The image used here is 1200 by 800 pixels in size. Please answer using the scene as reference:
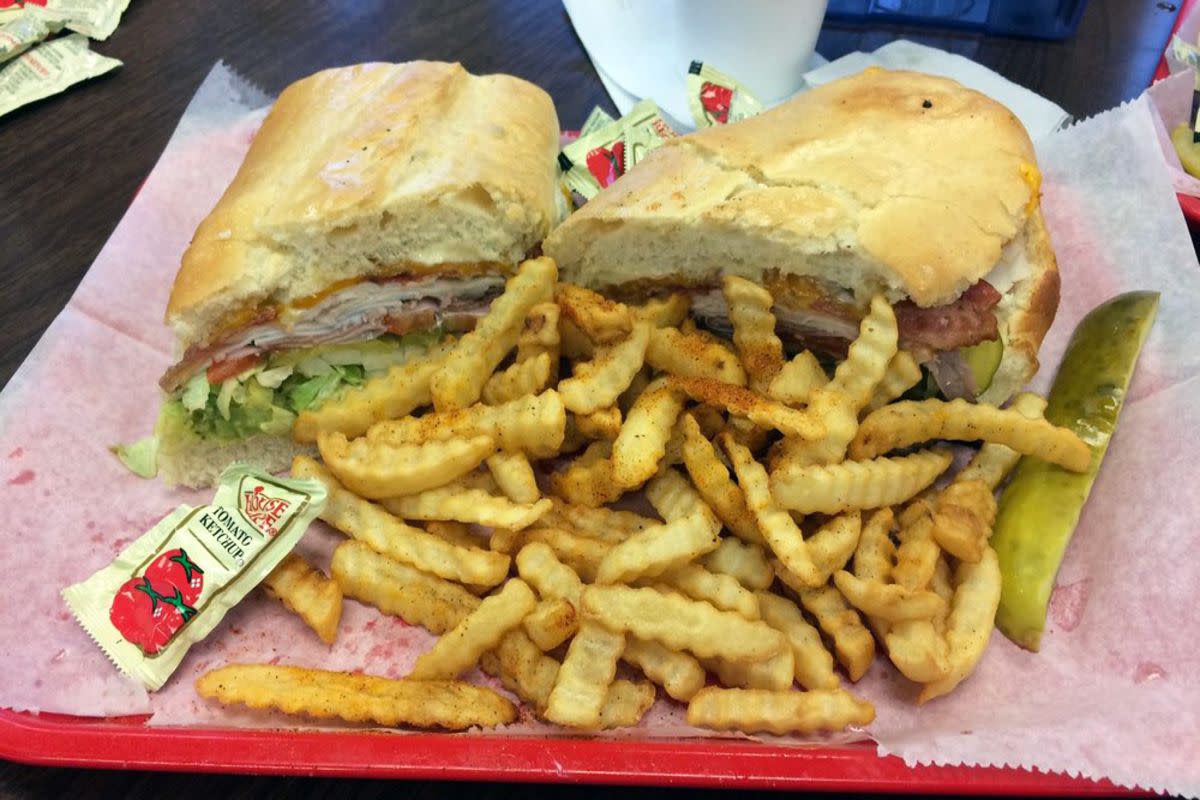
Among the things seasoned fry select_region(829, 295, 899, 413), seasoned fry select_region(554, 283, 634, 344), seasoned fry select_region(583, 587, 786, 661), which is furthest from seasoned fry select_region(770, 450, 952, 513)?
seasoned fry select_region(554, 283, 634, 344)

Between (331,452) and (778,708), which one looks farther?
(331,452)

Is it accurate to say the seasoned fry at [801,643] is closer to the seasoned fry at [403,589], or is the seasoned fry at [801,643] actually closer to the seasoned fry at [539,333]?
the seasoned fry at [403,589]

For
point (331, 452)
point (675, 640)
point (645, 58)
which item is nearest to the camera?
point (675, 640)

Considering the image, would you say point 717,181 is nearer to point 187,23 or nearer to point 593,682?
point 593,682

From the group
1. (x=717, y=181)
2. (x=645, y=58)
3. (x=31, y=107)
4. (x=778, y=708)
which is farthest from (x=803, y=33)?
(x=31, y=107)

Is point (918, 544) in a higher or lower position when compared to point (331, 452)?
lower

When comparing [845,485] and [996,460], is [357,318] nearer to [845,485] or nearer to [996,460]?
[845,485]
